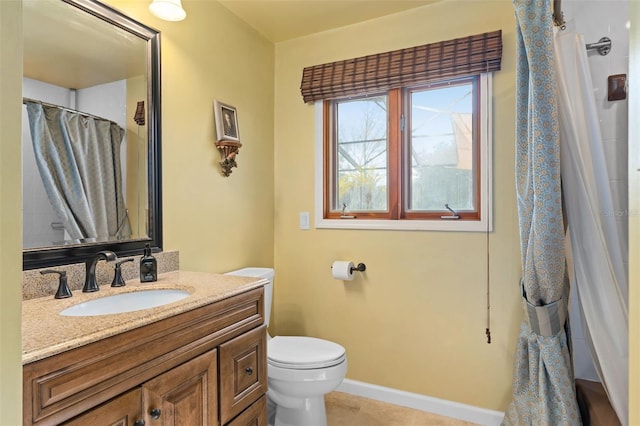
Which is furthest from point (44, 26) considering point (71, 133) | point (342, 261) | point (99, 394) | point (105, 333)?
point (342, 261)

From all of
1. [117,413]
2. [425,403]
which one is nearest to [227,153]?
[117,413]

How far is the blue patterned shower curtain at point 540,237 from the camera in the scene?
140 cm

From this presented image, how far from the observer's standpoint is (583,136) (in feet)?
4.88

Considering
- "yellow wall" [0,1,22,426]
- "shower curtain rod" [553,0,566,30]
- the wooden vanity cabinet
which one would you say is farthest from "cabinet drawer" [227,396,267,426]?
"shower curtain rod" [553,0,566,30]

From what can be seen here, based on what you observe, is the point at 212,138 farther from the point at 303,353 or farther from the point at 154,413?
the point at 154,413

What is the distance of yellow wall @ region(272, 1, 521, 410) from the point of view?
6.46ft

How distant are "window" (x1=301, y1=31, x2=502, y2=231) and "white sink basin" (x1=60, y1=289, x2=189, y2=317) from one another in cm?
119

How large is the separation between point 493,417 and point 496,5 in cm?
223

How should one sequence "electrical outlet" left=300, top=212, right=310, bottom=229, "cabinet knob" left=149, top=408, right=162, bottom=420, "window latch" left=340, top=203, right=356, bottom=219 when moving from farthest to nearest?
"electrical outlet" left=300, top=212, right=310, bottom=229 → "window latch" left=340, top=203, right=356, bottom=219 → "cabinet knob" left=149, top=408, right=162, bottom=420

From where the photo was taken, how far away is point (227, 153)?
204cm

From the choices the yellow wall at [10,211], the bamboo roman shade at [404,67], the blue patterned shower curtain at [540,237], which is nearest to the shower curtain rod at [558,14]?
the blue patterned shower curtain at [540,237]

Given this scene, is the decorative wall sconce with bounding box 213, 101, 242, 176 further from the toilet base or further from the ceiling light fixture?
the toilet base

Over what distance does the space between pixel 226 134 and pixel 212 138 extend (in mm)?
80

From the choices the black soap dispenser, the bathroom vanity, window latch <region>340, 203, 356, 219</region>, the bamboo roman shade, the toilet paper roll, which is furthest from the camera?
window latch <region>340, 203, 356, 219</region>
